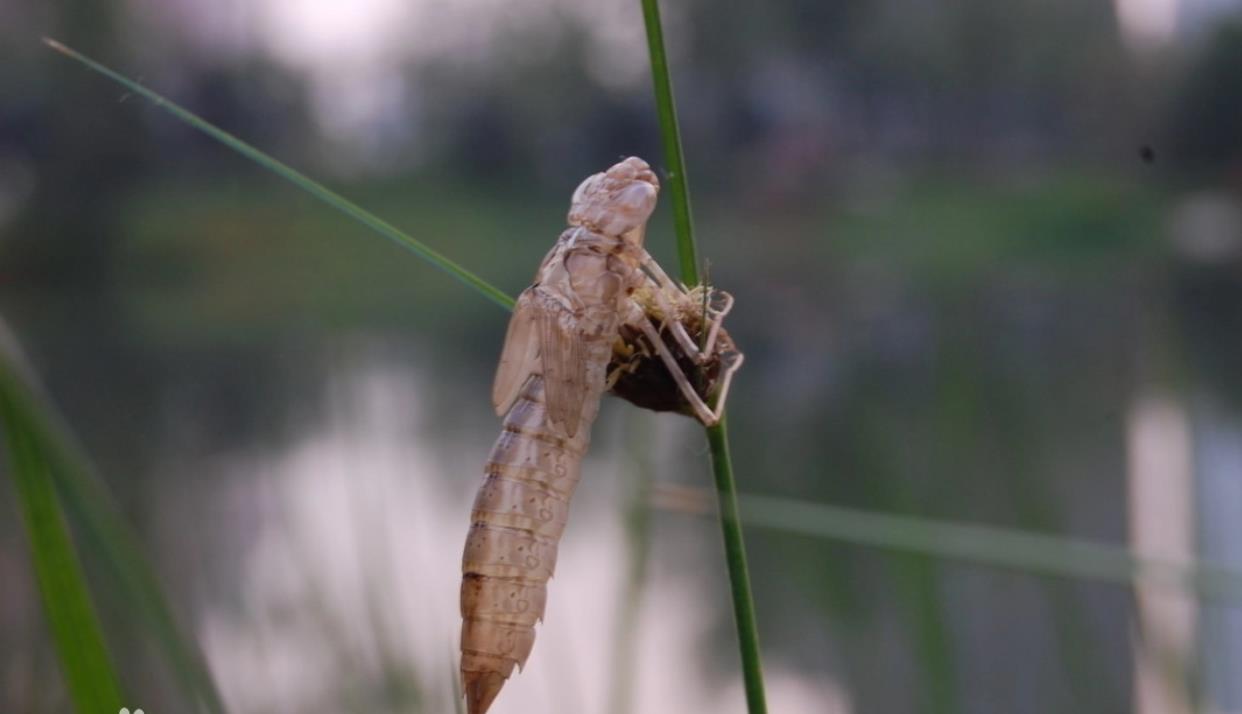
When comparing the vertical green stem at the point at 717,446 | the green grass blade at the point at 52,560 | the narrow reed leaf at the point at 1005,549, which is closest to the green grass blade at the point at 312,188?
the vertical green stem at the point at 717,446

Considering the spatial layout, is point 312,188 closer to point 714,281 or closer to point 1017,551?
point 1017,551

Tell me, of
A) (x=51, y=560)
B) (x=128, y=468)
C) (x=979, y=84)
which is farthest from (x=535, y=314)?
(x=979, y=84)

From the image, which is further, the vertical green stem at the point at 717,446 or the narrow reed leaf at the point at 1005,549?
the narrow reed leaf at the point at 1005,549

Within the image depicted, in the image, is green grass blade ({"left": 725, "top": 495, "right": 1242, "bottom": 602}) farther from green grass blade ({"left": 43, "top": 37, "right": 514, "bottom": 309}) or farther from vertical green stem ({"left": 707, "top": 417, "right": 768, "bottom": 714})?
green grass blade ({"left": 43, "top": 37, "right": 514, "bottom": 309})

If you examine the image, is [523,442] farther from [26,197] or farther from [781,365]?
[26,197]

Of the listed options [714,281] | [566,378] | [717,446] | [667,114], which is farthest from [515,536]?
[714,281]

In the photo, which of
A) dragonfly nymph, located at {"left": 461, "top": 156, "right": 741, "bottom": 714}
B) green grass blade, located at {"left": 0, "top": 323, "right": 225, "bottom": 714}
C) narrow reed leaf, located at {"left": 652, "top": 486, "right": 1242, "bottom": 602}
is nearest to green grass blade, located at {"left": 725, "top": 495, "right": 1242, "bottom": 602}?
narrow reed leaf, located at {"left": 652, "top": 486, "right": 1242, "bottom": 602}

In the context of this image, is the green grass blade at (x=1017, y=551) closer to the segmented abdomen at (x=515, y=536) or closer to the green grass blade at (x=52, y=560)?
the segmented abdomen at (x=515, y=536)
